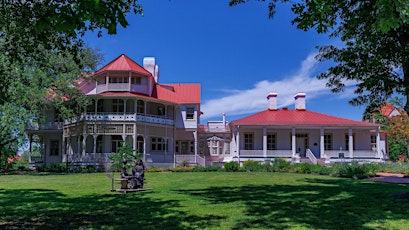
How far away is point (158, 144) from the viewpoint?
35.1 metres

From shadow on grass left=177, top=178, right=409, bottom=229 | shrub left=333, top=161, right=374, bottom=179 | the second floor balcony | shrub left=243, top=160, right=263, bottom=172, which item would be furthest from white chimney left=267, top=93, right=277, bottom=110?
shadow on grass left=177, top=178, right=409, bottom=229

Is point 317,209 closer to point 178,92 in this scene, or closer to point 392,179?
point 392,179

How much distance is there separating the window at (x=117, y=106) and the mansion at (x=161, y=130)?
0.09m

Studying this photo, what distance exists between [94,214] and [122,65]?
84.4 feet

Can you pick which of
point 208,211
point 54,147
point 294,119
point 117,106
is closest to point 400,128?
point 294,119

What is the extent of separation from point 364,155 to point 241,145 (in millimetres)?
11477

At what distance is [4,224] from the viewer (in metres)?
7.30

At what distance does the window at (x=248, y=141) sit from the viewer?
34.7 m

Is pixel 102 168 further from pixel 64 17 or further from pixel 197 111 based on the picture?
pixel 64 17

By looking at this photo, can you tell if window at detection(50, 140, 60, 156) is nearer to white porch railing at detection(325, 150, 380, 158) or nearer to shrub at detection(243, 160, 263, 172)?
shrub at detection(243, 160, 263, 172)

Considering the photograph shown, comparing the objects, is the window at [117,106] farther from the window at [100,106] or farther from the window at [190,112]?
the window at [190,112]

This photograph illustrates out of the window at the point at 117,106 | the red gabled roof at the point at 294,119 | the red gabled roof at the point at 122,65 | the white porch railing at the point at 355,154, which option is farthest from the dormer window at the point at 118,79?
the white porch railing at the point at 355,154

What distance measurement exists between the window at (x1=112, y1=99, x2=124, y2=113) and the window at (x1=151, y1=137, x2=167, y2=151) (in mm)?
4358

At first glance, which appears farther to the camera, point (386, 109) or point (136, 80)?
point (386, 109)
